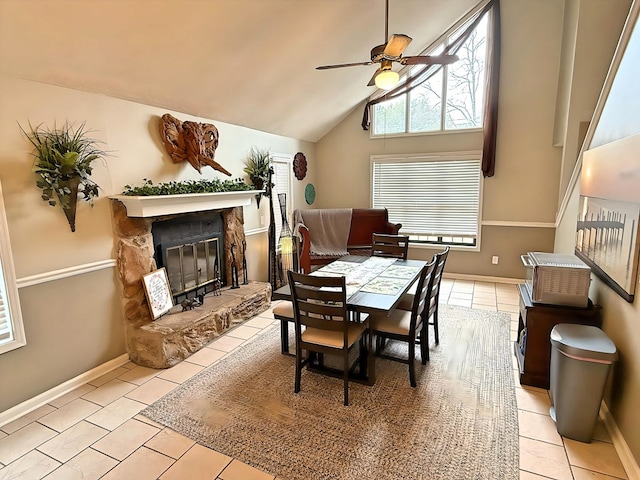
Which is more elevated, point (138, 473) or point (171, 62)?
point (171, 62)

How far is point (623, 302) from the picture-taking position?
219 cm

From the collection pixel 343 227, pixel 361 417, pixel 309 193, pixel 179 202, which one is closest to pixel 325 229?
pixel 343 227

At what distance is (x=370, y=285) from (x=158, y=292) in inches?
79.7

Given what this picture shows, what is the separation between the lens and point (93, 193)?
2830 millimetres

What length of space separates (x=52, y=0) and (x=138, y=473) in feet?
9.15

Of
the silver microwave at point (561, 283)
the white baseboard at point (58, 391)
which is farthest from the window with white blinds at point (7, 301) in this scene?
the silver microwave at point (561, 283)

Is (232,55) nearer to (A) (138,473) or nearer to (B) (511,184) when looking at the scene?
(A) (138,473)

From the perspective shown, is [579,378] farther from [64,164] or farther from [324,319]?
[64,164]

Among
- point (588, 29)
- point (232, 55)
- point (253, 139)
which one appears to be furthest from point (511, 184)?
point (232, 55)

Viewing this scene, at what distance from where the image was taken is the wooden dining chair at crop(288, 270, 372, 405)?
93.5 inches

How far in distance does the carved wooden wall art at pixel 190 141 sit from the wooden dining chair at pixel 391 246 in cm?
198

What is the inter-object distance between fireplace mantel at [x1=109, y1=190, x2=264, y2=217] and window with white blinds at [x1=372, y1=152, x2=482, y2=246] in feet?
8.81

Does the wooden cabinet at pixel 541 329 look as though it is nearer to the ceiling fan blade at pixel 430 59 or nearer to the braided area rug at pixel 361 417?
the braided area rug at pixel 361 417

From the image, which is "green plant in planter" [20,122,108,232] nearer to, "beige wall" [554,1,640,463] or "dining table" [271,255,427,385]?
"dining table" [271,255,427,385]
